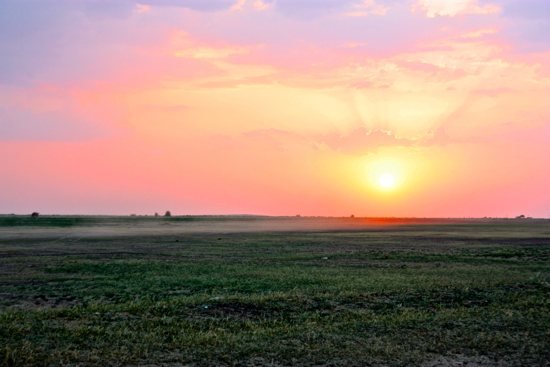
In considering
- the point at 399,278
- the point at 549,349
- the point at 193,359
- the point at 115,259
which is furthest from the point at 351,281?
the point at 115,259

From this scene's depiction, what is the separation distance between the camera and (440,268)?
95.7ft

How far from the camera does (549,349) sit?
11172mm

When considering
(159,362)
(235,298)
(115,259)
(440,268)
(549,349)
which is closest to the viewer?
(159,362)

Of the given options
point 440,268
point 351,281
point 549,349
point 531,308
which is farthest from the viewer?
point 440,268

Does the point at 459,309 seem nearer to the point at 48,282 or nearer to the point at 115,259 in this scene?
the point at 48,282

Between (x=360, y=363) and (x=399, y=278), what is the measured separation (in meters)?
14.6

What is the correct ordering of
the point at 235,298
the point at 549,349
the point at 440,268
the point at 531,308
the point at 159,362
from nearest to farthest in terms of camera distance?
the point at 159,362, the point at 549,349, the point at 531,308, the point at 235,298, the point at 440,268

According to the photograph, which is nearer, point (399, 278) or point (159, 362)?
point (159, 362)

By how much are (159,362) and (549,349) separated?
10085mm

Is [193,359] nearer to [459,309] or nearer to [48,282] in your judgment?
[459,309]

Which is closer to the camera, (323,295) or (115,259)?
(323,295)

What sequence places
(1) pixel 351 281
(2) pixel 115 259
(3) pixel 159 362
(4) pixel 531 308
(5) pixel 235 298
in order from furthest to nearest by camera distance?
(2) pixel 115 259 → (1) pixel 351 281 → (5) pixel 235 298 → (4) pixel 531 308 → (3) pixel 159 362

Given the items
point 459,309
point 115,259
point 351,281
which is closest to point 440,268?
point 351,281

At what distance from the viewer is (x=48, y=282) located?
23.5m
